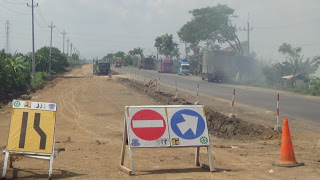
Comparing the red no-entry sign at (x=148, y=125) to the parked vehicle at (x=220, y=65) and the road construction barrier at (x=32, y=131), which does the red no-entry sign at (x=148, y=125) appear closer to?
the road construction barrier at (x=32, y=131)

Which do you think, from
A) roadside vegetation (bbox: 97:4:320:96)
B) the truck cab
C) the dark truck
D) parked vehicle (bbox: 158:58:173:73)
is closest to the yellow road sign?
roadside vegetation (bbox: 97:4:320:96)

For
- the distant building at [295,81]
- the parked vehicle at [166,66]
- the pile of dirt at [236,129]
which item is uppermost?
the parked vehicle at [166,66]

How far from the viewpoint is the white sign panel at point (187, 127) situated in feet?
30.0

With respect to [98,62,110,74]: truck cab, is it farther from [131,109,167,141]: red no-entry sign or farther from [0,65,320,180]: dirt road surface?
[131,109,167,141]: red no-entry sign

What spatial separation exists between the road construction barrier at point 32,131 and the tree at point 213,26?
2661 inches

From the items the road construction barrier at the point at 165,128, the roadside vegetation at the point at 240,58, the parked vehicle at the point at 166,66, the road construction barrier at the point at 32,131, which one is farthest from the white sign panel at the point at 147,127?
the parked vehicle at the point at 166,66

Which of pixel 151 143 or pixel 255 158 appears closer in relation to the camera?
pixel 151 143

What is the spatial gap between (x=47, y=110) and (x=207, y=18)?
2888 inches

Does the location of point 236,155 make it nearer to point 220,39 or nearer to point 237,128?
point 237,128

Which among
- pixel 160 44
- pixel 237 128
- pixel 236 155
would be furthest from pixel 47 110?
pixel 160 44

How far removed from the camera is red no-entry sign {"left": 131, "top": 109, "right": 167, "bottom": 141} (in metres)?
9.05

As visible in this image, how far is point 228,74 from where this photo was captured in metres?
57.1

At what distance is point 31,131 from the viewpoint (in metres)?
8.84

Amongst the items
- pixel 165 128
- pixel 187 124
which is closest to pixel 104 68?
pixel 187 124
